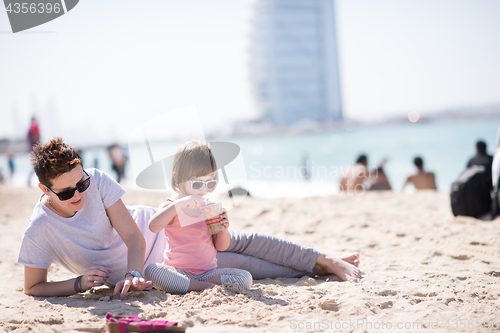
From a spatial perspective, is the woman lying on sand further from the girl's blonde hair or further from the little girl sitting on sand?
the girl's blonde hair

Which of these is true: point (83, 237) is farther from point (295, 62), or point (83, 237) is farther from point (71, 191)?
point (295, 62)

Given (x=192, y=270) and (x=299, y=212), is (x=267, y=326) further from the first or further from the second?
(x=299, y=212)

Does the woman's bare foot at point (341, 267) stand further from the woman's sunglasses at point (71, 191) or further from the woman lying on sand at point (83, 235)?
the woman's sunglasses at point (71, 191)

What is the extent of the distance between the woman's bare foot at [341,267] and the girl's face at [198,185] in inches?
39.4

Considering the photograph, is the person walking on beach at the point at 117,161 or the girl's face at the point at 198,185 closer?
the girl's face at the point at 198,185

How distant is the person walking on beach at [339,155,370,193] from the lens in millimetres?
7629

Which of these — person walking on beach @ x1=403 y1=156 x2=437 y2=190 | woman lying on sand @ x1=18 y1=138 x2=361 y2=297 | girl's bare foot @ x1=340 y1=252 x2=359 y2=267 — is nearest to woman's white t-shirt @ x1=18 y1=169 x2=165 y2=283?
woman lying on sand @ x1=18 y1=138 x2=361 y2=297

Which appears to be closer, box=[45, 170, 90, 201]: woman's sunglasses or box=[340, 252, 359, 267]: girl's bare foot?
box=[45, 170, 90, 201]: woman's sunglasses

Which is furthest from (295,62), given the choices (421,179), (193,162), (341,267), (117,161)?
(193,162)

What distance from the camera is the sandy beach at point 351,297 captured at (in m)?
1.71

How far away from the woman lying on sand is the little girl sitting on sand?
165mm

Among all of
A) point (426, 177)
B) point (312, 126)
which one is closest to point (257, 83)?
point (312, 126)

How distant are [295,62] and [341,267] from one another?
84231 mm

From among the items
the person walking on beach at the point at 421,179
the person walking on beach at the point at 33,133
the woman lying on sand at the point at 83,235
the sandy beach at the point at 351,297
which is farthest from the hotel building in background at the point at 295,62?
the woman lying on sand at the point at 83,235
